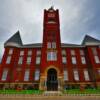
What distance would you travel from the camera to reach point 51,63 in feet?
143

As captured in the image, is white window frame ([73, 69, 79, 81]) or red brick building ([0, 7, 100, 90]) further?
white window frame ([73, 69, 79, 81])

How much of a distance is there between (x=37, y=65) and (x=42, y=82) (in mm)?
9809

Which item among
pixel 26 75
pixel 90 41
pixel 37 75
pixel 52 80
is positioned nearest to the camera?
pixel 52 80

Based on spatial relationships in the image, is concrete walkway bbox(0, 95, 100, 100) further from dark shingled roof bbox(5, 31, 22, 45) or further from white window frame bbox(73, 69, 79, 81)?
dark shingled roof bbox(5, 31, 22, 45)

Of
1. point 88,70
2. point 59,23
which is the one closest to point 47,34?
point 59,23

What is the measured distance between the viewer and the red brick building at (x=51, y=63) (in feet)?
143

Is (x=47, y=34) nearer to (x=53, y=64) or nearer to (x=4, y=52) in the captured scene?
(x=53, y=64)

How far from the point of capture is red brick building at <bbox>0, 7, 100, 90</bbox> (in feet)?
143

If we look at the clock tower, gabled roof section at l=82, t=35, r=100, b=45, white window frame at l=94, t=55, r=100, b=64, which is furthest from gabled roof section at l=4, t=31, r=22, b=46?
white window frame at l=94, t=55, r=100, b=64

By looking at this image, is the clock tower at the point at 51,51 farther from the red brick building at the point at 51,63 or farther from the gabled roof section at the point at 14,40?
the gabled roof section at the point at 14,40

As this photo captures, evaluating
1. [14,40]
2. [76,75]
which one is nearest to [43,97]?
[76,75]

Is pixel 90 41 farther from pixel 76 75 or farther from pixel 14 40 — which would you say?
pixel 14 40

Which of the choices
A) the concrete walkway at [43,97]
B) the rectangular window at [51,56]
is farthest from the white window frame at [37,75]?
the concrete walkway at [43,97]

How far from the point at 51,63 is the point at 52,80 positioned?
4.88 m
